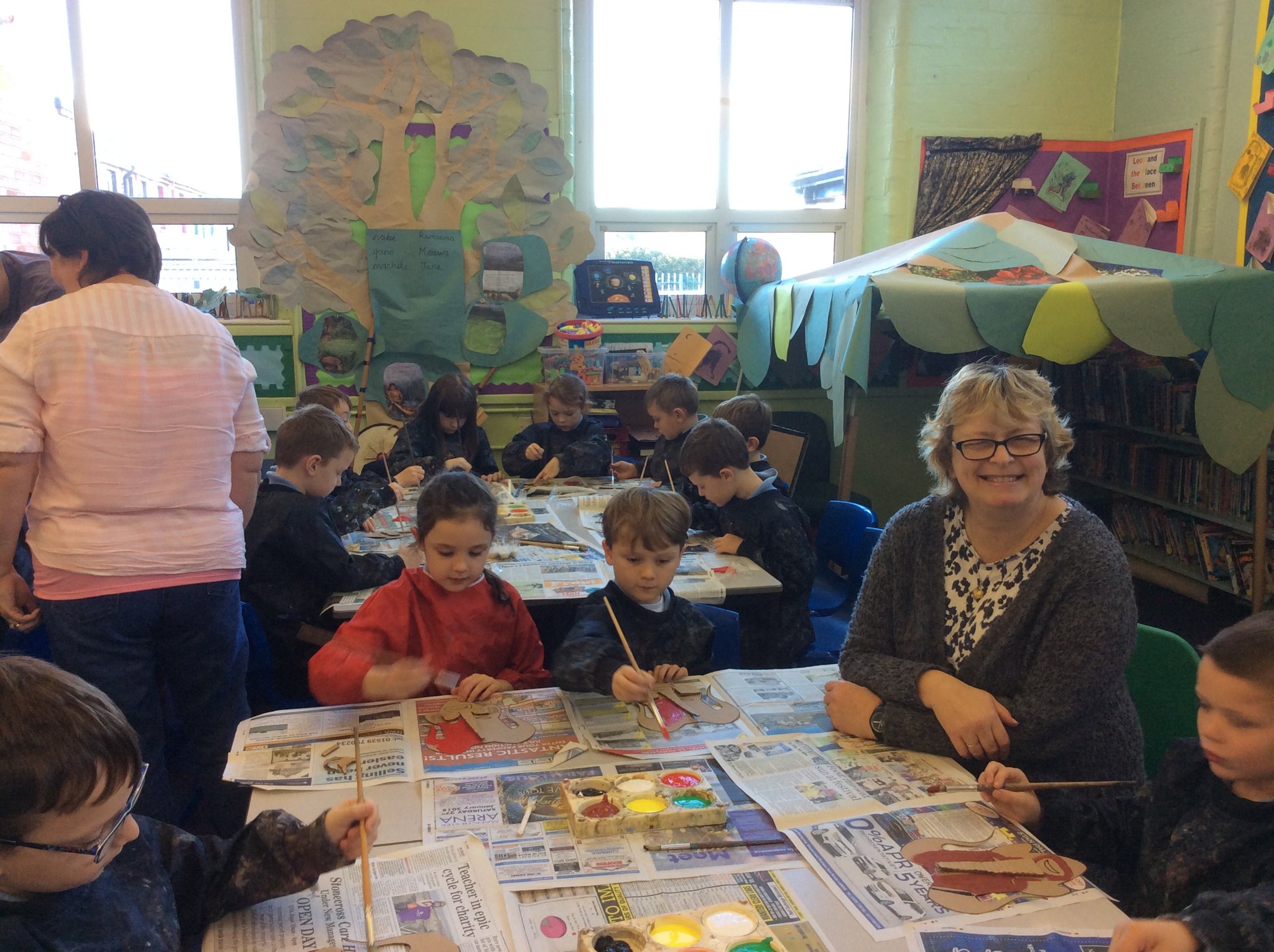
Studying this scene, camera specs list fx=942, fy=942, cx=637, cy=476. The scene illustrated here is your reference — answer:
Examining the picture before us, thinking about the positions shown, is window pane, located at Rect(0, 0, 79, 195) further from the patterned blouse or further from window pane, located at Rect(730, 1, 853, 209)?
the patterned blouse

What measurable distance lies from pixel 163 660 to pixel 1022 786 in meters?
1.72

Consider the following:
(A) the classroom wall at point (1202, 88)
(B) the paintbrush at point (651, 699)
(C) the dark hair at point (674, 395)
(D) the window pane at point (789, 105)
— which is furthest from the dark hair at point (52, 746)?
(A) the classroom wall at point (1202, 88)

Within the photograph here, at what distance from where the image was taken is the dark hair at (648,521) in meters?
1.85

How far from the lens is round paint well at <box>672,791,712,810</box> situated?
126cm

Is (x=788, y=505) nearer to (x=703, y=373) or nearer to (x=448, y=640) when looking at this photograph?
(x=448, y=640)

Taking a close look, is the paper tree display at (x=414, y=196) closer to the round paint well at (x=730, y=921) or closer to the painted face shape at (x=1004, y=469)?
the painted face shape at (x=1004, y=469)

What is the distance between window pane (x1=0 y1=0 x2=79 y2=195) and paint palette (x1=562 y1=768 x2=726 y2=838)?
16.4ft

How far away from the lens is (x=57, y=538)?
1884mm

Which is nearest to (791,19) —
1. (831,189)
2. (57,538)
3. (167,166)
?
(831,189)

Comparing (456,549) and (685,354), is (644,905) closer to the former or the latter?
(456,549)

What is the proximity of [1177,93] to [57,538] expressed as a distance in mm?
5535

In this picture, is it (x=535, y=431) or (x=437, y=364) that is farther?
(x=437, y=364)

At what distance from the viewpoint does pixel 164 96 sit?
4.99 m

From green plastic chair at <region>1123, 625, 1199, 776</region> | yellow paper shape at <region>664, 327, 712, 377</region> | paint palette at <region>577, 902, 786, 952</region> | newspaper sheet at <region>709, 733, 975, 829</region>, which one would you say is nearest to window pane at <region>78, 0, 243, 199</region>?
yellow paper shape at <region>664, 327, 712, 377</region>
